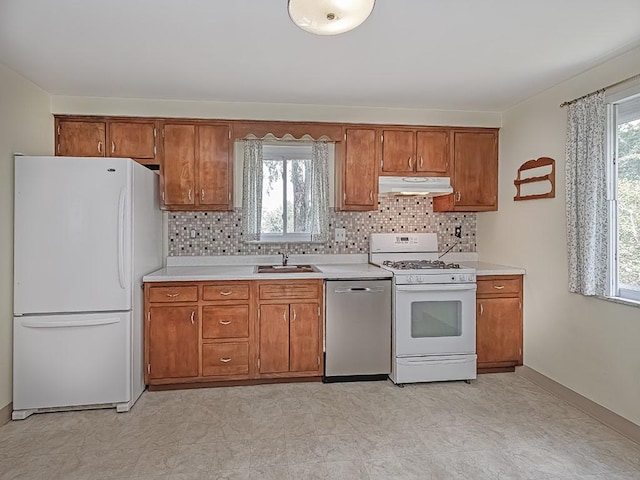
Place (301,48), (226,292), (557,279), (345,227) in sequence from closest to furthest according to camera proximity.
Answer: (301,48)
(557,279)
(226,292)
(345,227)

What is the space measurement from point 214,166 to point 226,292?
1.14 metres

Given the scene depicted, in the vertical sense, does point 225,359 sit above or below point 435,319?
below

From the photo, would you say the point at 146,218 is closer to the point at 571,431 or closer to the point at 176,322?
the point at 176,322

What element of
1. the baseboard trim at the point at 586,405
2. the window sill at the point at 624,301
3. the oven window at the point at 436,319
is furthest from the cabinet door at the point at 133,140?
the baseboard trim at the point at 586,405

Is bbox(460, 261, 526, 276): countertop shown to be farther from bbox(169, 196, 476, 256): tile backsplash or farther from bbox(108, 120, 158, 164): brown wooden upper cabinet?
bbox(108, 120, 158, 164): brown wooden upper cabinet

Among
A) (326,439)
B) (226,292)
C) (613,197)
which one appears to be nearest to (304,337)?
(226,292)

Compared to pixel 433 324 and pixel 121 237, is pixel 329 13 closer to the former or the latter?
pixel 121 237

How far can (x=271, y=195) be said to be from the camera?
409 centimetres

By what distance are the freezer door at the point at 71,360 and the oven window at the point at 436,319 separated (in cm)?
226

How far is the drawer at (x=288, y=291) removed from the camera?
137 inches

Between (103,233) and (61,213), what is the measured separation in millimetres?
303

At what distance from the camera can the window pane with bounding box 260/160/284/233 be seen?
4.08 meters

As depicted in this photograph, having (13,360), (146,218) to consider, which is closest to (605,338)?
(146,218)

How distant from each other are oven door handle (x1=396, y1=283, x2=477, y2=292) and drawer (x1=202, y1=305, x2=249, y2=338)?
4.27ft
